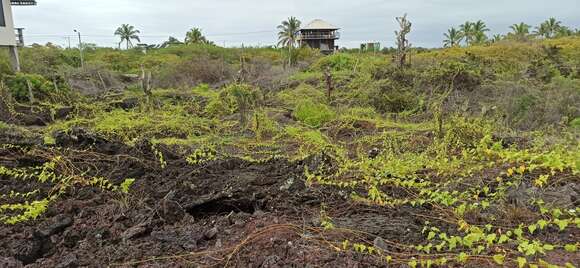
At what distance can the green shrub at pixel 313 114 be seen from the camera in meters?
7.89

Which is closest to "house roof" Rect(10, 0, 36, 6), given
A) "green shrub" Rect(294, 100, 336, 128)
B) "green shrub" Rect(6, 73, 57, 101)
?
"green shrub" Rect(6, 73, 57, 101)

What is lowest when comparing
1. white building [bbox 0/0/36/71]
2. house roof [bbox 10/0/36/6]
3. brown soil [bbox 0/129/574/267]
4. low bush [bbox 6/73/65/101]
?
brown soil [bbox 0/129/574/267]

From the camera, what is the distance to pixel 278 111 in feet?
29.5

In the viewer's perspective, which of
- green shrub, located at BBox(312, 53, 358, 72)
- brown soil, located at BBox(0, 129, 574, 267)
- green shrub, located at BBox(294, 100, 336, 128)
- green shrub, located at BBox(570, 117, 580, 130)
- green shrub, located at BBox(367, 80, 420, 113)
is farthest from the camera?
green shrub, located at BBox(312, 53, 358, 72)

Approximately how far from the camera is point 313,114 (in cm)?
815

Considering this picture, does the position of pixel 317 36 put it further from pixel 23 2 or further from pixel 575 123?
pixel 575 123

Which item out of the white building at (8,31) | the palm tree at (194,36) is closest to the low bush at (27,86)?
the white building at (8,31)

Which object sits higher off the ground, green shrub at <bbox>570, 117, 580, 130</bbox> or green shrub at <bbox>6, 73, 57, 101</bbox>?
green shrub at <bbox>6, 73, 57, 101</bbox>

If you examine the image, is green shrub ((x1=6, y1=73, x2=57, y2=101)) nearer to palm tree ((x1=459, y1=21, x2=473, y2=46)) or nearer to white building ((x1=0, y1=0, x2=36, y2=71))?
white building ((x1=0, y1=0, x2=36, y2=71))

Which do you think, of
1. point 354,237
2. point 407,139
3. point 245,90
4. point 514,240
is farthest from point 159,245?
point 245,90

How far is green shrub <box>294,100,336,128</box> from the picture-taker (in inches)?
311

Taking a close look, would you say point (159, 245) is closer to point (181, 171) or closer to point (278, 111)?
point (181, 171)

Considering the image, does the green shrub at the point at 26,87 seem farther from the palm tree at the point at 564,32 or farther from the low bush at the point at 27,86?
the palm tree at the point at 564,32

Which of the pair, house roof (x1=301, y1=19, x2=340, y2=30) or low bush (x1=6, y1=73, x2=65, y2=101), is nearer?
low bush (x1=6, y1=73, x2=65, y2=101)
